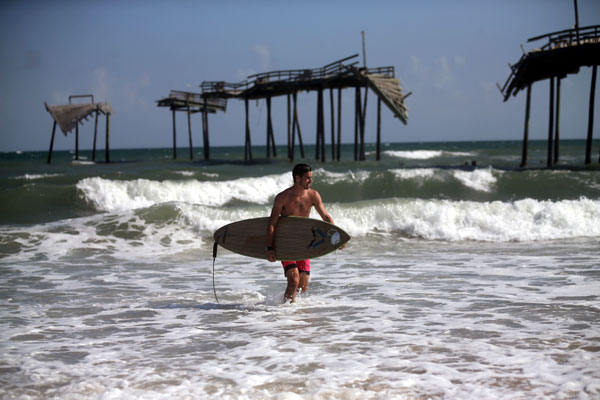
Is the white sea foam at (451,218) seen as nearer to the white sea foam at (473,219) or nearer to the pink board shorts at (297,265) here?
the white sea foam at (473,219)

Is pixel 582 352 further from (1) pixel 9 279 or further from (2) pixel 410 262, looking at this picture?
(1) pixel 9 279

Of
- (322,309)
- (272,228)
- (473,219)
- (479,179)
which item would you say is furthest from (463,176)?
(272,228)

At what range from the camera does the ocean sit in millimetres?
3592

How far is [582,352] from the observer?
13.1 ft

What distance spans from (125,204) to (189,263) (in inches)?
320

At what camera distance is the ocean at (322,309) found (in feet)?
11.8

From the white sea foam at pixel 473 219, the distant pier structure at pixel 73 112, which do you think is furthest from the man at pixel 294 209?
the distant pier structure at pixel 73 112

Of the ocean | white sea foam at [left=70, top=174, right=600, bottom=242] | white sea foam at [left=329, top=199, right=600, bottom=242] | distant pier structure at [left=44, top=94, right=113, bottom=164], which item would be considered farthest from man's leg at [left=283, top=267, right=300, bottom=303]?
distant pier structure at [left=44, top=94, right=113, bottom=164]

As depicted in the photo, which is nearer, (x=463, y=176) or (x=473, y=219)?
(x=473, y=219)

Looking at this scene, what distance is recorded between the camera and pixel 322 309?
5512mm

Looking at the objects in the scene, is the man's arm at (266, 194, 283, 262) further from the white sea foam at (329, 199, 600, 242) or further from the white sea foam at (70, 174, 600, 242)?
the white sea foam at (329, 199, 600, 242)

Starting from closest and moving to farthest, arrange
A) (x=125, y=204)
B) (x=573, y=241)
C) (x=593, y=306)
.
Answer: (x=593, y=306)
(x=573, y=241)
(x=125, y=204)

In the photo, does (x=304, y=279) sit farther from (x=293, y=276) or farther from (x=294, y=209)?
(x=294, y=209)

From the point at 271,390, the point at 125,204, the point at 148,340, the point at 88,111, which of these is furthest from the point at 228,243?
the point at 88,111
